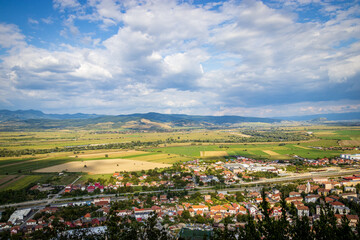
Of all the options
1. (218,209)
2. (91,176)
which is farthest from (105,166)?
(218,209)

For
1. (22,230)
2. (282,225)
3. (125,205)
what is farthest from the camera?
(125,205)

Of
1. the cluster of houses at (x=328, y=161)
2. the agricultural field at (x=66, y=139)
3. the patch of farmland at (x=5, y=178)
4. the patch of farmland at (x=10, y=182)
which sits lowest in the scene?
the agricultural field at (x=66, y=139)

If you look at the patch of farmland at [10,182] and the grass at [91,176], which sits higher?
the patch of farmland at [10,182]

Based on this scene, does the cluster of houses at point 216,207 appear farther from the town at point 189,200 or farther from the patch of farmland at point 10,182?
the patch of farmland at point 10,182

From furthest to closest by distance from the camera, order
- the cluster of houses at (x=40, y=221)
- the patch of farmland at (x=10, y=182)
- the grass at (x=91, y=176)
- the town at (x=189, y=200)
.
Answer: the grass at (x=91, y=176)
the patch of farmland at (x=10, y=182)
the town at (x=189, y=200)
the cluster of houses at (x=40, y=221)

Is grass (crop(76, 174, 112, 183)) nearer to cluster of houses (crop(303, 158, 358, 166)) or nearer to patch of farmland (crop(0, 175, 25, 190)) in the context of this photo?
patch of farmland (crop(0, 175, 25, 190))

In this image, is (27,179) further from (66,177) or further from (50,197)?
(50,197)

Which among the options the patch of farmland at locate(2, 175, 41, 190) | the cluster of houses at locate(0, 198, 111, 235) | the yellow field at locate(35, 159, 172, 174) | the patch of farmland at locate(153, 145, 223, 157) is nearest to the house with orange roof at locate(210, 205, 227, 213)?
the cluster of houses at locate(0, 198, 111, 235)

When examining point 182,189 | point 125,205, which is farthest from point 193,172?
point 125,205

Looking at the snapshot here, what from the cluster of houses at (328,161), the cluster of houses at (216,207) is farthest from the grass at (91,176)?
the cluster of houses at (328,161)
